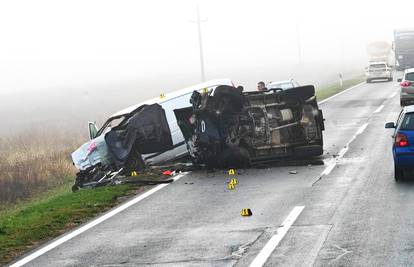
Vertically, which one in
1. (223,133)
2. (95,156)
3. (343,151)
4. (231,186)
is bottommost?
(343,151)

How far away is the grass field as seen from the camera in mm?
11516

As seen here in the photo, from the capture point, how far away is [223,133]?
17.0 metres

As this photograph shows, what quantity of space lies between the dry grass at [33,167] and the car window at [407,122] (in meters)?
10.9

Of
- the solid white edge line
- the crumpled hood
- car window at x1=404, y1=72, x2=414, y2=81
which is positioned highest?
car window at x1=404, y1=72, x2=414, y2=81

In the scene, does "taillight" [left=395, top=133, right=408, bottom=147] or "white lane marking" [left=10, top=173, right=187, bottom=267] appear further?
"taillight" [left=395, top=133, right=408, bottom=147]

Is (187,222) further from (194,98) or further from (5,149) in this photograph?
(5,149)

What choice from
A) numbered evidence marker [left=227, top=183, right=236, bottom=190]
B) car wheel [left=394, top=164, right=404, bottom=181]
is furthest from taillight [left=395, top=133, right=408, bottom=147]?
numbered evidence marker [left=227, top=183, right=236, bottom=190]

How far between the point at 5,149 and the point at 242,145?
1645 cm

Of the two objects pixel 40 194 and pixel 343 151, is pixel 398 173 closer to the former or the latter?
pixel 343 151

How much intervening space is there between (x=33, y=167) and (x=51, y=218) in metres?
11.1

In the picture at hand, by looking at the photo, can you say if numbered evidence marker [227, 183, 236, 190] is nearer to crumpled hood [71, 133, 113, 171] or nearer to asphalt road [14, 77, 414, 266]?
asphalt road [14, 77, 414, 266]

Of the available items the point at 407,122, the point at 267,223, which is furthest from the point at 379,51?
the point at 267,223

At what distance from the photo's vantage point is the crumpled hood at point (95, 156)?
17.4m

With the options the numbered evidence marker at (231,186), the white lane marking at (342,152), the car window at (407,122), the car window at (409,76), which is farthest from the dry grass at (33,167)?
the car window at (409,76)
